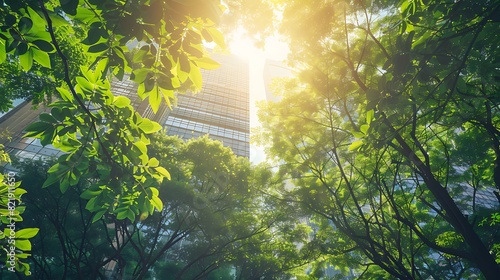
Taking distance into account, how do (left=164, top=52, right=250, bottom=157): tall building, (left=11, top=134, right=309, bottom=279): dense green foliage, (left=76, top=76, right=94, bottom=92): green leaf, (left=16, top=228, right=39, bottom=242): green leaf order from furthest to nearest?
(left=164, top=52, right=250, bottom=157): tall building < (left=11, top=134, right=309, bottom=279): dense green foliage < (left=16, top=228, right=39, bottom=242): green leaf < (left=76, top=76, right=94, bottom=92): green leaf

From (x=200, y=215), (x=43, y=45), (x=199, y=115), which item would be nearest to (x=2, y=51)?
(x=43, y=45)

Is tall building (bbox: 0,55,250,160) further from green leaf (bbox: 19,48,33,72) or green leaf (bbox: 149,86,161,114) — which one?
green leaf (bbox: 149,86,161,114)

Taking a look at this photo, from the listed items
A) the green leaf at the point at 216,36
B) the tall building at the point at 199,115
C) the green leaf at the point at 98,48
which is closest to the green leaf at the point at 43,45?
the green leaf at the point at 98,48

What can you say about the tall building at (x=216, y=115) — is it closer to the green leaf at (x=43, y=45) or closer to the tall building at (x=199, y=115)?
the tall building at (x=199, y=115)

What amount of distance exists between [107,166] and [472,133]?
9626 mm

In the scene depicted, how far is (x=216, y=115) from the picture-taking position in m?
43.2

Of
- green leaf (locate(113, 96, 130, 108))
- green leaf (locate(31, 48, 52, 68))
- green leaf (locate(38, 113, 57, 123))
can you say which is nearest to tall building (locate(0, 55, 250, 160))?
green leaf (locate(113, 96, 130, 108))

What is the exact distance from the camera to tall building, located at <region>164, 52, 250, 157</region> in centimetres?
3731

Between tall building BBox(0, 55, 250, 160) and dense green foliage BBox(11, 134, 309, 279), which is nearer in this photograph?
dense green foliage BBox(11, 134, 309, 279)

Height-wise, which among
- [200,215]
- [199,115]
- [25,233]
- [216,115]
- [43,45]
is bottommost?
[25,233]

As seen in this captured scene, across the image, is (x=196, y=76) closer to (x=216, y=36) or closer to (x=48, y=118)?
(x=216, y=36)

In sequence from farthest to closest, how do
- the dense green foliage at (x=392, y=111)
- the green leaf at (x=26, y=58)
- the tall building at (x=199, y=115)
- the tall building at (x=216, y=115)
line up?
the tall building at (x=216, y=115)
the tall building at (x=199, y=115)
the dense green foliage at (x=392, y=111)
the green leaf at (x=26, y=58)

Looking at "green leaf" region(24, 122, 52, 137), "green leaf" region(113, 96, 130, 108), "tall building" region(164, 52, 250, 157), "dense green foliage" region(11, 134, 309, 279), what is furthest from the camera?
"tall building" region(164, 52, 250, 157)

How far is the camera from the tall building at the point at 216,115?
37.3 meters
